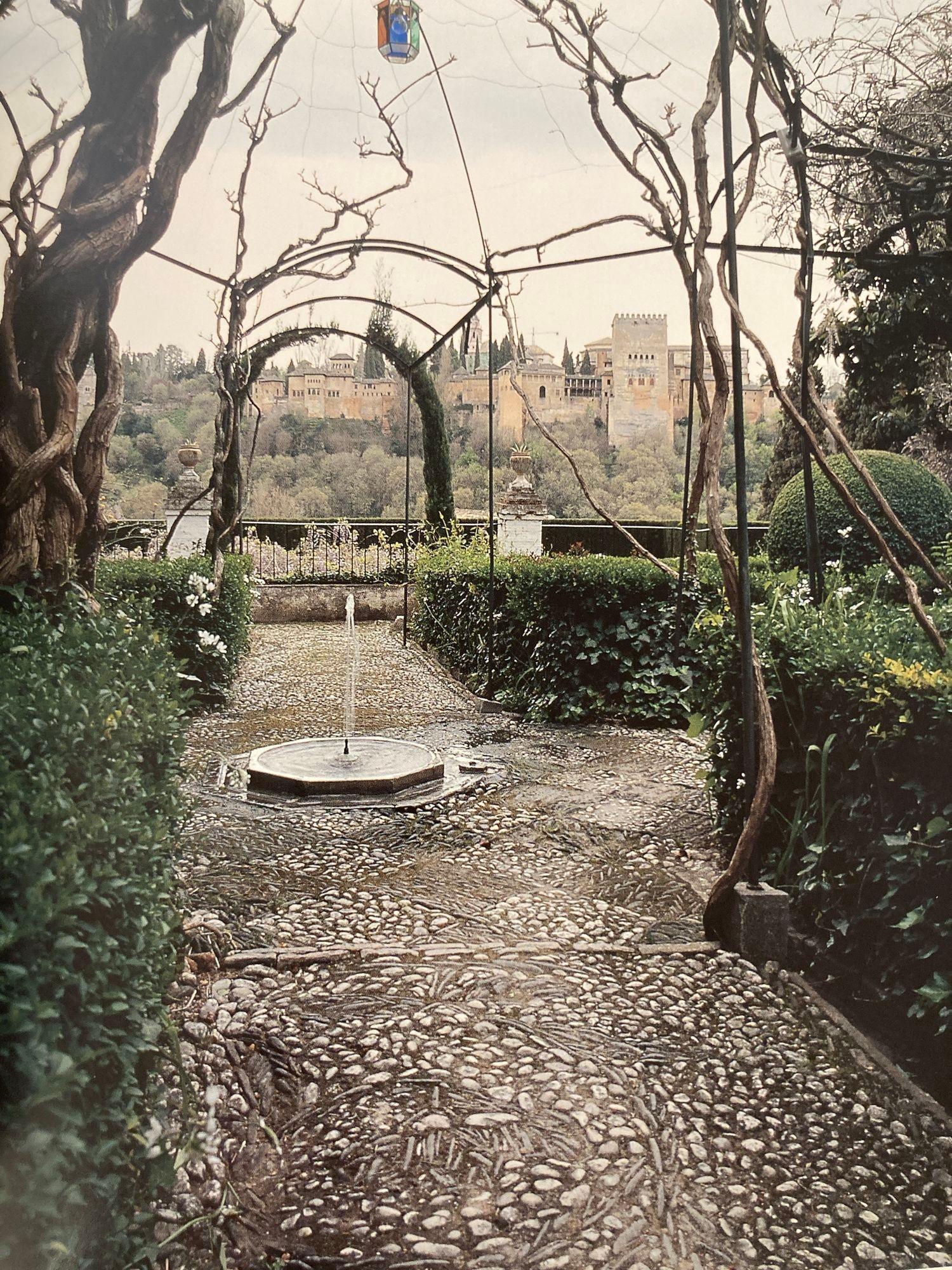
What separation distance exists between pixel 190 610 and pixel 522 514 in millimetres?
6996

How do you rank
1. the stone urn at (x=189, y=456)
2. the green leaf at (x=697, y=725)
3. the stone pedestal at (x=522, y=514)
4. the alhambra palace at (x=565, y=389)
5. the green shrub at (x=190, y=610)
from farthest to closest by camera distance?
the alhambra palace at (x=565, y=389) → the stone pedestal at (x=522, y=514) → the stone urn at (x=189, y=456) → the green shrub at (x=190, y=610) → the green leaf at (x=697, y=725)

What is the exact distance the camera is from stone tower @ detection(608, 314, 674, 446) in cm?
4416

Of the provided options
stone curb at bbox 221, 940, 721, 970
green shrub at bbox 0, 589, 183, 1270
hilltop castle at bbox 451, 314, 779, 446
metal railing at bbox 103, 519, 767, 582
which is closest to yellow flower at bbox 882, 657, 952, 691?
stone curb at bbox 221, 940, 721, 970

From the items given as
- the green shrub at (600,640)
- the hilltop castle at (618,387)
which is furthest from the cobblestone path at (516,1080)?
the hilltop castle at (618,387)

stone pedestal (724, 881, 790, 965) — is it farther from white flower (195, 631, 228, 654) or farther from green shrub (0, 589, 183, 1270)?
white flower (195, 631, 228, 654)

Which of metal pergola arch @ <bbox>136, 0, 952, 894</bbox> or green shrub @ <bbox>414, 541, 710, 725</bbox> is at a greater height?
metal pergola arch @ <bbox>136, 0, 952, 894</bbox>

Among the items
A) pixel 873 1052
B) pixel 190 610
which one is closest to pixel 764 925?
pixel 873 1052

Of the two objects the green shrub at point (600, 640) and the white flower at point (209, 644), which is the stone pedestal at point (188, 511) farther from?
the green shrub at point (600, 640)

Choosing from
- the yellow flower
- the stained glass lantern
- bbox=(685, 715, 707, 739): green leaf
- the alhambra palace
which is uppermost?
the alhambra palace

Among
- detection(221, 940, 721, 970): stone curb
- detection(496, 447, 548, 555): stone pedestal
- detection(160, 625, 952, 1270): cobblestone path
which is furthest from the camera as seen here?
detection(496, 447, 548, 555): stone pedestal

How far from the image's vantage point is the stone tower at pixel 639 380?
4416 centimetres

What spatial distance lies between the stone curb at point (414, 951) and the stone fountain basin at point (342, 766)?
176 centimetres

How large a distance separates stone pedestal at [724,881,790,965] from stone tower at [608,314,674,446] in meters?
37.6

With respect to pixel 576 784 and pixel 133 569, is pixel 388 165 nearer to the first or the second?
pixel 133 569
